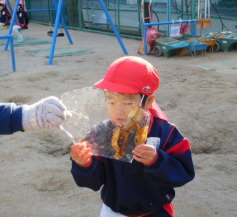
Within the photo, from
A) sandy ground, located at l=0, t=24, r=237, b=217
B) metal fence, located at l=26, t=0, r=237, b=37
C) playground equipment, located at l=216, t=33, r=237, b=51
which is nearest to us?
sandy ground, located at l=0, t=24, r=237, b=217

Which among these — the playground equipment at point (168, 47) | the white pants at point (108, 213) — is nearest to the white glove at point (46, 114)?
the white pants at point (108, 213)

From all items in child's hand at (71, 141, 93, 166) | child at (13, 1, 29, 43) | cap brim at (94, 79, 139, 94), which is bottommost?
child at (13, 1, 29, 43)

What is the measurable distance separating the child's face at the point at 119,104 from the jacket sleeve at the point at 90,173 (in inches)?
9.3

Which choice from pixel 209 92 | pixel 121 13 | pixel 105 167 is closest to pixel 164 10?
pixel 121 13

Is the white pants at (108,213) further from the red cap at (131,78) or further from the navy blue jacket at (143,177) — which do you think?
the red cap at (131,78)

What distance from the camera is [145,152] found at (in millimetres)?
1403

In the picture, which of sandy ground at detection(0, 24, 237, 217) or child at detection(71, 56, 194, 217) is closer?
child at detection(71, 56, 194, 217)

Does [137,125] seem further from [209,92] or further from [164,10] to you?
[164,10]

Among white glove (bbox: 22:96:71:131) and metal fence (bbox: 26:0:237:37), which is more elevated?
white glove (bbox: 22:96:71:131)

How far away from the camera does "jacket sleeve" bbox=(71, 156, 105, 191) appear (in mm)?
1589

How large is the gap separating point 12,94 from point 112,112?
420cm

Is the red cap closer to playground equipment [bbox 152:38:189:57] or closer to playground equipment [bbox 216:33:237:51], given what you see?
playground equipment [bbox 152:38:189:57]

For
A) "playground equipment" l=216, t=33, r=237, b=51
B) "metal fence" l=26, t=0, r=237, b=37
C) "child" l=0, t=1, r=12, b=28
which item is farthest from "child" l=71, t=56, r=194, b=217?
"child" l=0, t=1, r=12, b=28

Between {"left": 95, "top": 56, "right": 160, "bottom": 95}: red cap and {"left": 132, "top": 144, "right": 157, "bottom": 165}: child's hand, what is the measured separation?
0.69ft
